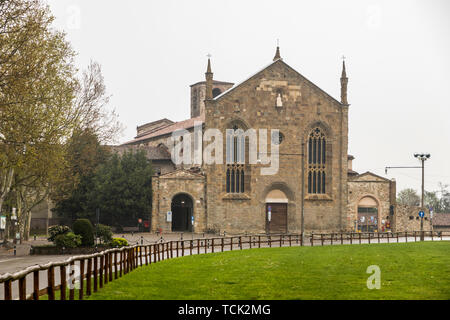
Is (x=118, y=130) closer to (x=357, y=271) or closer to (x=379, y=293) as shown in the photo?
(x=357, y=271)

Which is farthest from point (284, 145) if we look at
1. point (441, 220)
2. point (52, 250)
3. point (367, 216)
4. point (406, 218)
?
point (441, 220)

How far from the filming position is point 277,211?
6469cm

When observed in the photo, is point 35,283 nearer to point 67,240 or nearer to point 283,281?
point 283,281

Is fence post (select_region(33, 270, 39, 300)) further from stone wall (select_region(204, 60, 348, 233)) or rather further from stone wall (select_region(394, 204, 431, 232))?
stone wall (select_region(394, 204, 431, 232))

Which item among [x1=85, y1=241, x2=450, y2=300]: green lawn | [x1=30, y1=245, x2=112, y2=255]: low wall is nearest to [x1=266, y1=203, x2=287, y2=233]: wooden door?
[x1=30, y1=245, x2=112, y2=255]: low wall

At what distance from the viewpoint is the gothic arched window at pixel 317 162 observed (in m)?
65.4

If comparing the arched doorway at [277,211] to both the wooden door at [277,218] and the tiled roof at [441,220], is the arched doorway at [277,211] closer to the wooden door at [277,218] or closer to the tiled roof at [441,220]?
the wooden door at [277,218]

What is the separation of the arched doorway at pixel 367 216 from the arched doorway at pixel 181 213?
1819 centimetres

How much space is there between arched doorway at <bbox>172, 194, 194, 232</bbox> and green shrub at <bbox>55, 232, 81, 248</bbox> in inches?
1042

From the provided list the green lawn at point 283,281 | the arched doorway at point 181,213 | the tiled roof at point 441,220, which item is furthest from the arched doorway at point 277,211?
the tiled roof at point 441,220

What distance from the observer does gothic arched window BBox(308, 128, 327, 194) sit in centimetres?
6538

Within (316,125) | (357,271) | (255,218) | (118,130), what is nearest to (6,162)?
(118,130)

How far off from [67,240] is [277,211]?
30.6m
